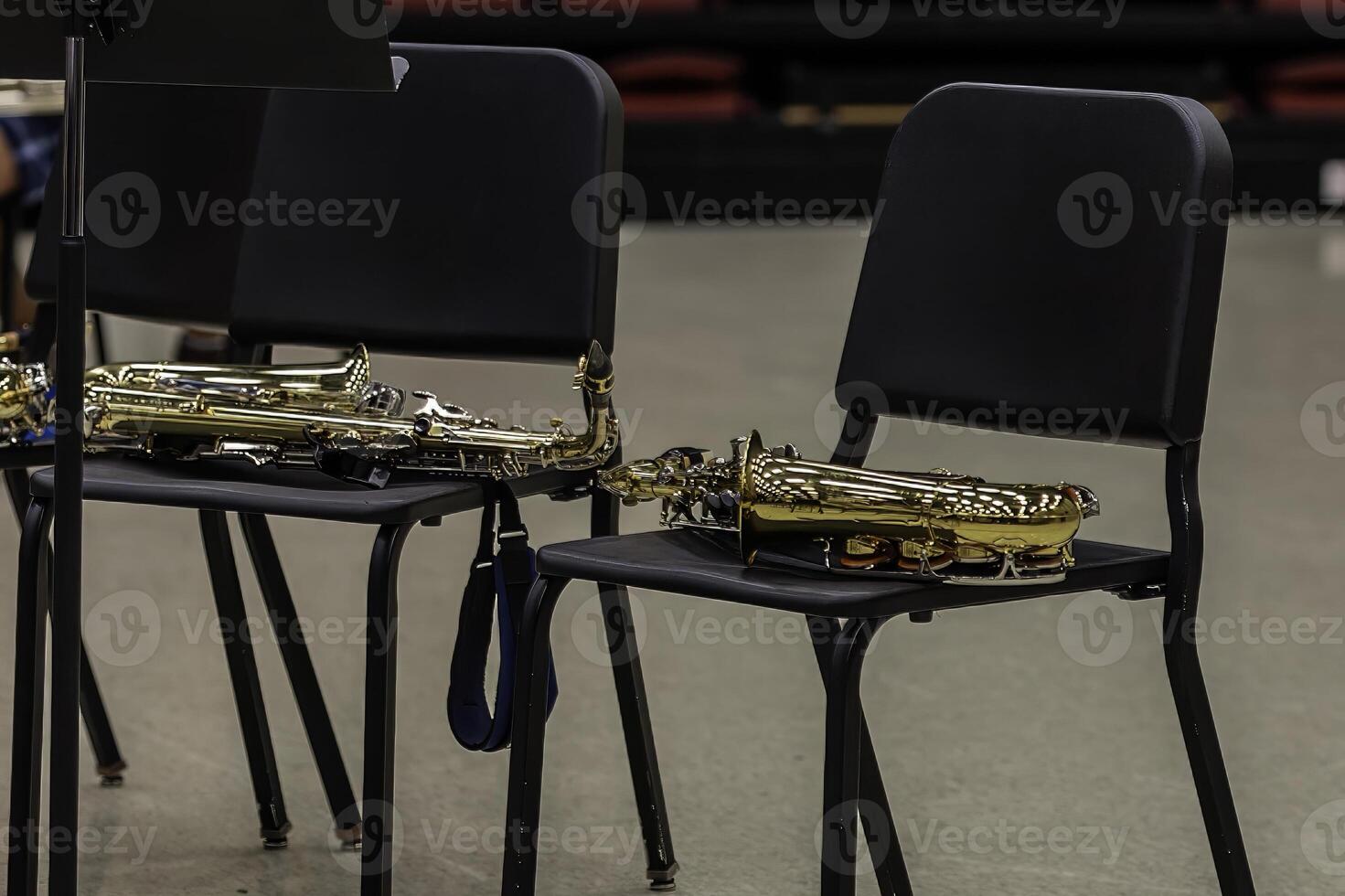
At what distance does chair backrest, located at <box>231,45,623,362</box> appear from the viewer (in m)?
2.23

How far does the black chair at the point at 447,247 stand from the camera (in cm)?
222

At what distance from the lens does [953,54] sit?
9.04 metres

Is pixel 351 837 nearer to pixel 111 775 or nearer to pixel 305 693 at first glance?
pixel 305 693

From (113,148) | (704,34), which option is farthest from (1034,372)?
(704,34)

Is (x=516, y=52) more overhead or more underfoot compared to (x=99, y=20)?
more overhead

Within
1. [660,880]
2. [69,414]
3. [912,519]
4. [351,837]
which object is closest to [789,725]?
[660,880]

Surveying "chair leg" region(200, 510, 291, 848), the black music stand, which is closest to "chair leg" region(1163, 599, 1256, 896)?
the black music stand

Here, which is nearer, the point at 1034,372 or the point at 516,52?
the point at 1034,372

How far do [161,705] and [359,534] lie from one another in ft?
3.33

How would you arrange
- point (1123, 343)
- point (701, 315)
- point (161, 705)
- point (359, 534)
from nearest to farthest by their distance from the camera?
point (1123, 343)
point (161, 705)
point (359, 534)
point (701, 315)

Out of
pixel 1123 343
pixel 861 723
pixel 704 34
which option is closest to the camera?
pixel 861 723

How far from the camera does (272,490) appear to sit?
191 centimetres

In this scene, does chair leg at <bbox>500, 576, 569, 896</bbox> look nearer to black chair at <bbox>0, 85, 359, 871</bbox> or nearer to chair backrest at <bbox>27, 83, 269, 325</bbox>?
black chair at <bbox>0, 85, 359, 871</bbox>

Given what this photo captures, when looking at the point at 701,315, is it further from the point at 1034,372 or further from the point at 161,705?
the point at 1034,372
